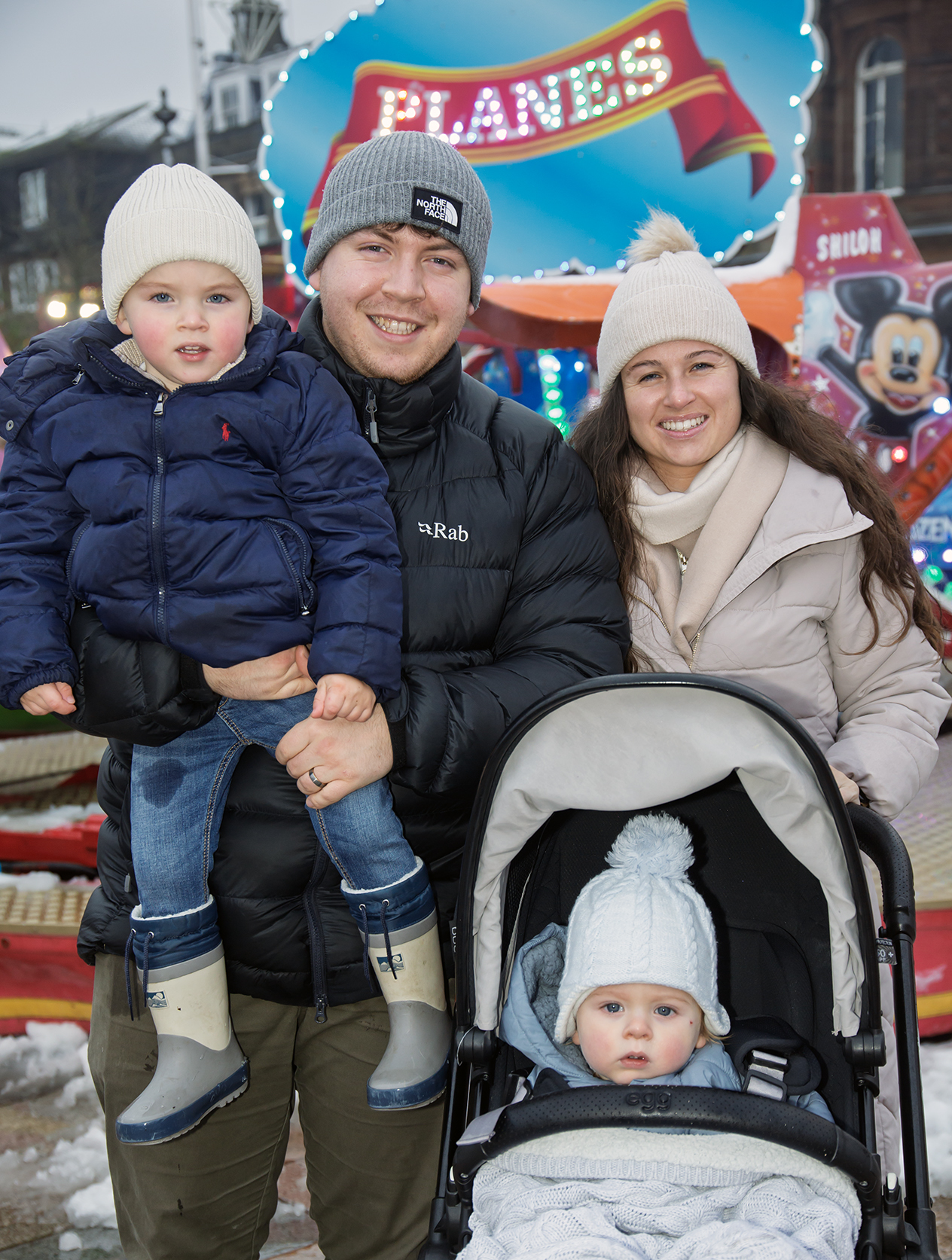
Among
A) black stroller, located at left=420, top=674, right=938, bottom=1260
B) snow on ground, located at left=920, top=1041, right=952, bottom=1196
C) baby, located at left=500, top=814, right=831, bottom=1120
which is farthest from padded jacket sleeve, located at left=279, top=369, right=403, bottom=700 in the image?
snow on ground, located at left=920, top=1041, right=952, bottom=1196

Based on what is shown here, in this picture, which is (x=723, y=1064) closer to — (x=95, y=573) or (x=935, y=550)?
(x=95, y=573)

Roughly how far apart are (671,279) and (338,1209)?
6.29 feet

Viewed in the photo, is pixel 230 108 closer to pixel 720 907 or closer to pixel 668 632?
pixel 668 632

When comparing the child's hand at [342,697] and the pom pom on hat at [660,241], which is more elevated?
the pom pom on hat at [660,241]

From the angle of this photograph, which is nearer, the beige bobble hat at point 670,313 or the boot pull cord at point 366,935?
the boot pull cord at point 366,935

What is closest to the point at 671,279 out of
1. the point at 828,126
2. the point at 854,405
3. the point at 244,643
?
the point at 244,643

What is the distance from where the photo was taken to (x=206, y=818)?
1753mm

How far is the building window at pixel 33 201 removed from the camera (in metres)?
8.64

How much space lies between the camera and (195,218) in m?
1.70

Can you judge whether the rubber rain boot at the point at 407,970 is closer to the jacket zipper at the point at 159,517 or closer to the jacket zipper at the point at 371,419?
the jacket zipper at the point at 159,517

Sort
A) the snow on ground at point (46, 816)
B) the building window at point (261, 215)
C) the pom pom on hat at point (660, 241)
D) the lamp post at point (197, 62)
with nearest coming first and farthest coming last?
the pom pom on hat at point (660, 241)
the snow on ground at point (46, 816)
the lamp post at point (197, 62)
the building window at point (261, 215)

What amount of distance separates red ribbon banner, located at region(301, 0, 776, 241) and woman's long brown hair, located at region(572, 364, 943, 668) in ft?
8.36

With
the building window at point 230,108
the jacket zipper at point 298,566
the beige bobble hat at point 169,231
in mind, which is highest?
the building window at point 230,108

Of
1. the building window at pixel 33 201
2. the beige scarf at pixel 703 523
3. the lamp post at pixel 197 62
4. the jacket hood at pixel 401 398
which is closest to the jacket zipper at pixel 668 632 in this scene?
the beige scarf at pixel 703 523
